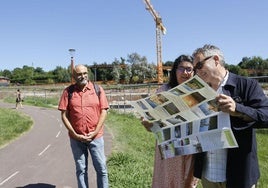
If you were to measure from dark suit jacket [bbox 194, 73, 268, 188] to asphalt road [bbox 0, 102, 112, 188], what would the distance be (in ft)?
12.9

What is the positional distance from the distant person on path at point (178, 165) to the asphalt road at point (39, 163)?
2.39 m

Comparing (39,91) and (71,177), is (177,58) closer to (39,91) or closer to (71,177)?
(71,177)

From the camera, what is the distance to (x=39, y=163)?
859cm

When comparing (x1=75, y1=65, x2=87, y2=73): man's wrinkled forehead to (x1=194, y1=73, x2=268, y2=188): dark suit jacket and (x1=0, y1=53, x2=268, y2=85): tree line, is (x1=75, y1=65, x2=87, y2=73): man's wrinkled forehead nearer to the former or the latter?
→ (x1=194, y1=73, x2=268, y2=188): dark suit jacket

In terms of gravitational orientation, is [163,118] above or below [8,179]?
above

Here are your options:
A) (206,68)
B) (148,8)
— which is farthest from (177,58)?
(148,8)

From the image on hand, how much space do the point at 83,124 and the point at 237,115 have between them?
2.99 metres

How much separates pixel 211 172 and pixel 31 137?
36.4ft

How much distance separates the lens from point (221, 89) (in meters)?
2.77

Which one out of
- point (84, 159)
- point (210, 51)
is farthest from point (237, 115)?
point (84, 159)

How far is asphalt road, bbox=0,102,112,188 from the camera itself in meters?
6.77

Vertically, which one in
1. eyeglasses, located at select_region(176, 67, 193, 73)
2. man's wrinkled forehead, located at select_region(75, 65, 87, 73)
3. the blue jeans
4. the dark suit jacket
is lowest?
the blue jeans

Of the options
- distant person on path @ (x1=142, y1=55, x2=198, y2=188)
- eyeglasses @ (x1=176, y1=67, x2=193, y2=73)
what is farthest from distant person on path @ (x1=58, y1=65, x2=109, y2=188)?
eyeglasses @ (x1=176, y1=67, x2=193, y2=73)

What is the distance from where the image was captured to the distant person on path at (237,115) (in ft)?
8.59
